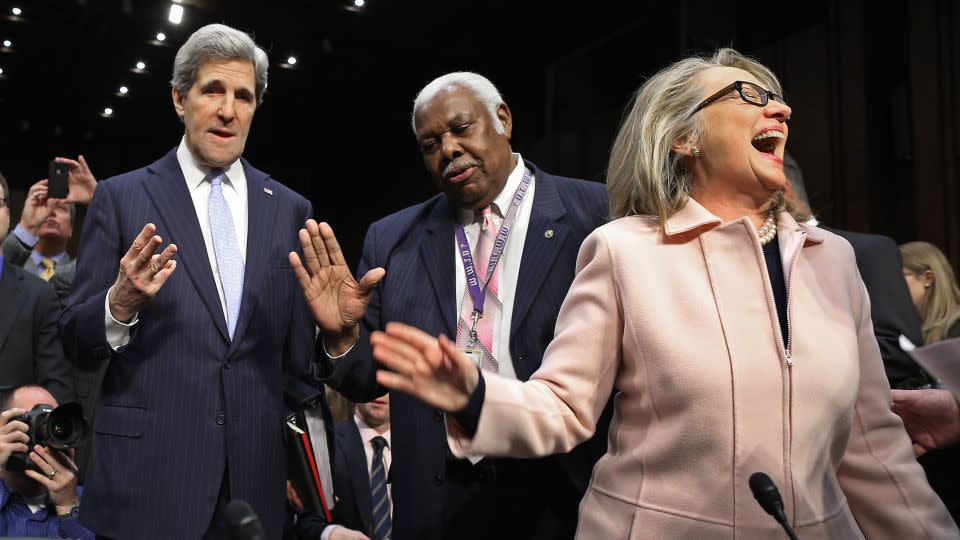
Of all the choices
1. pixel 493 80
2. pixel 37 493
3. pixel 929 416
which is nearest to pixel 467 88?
pixel 929 416

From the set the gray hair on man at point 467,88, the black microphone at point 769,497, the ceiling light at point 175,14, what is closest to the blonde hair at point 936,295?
the gray hair on man at point 467,88

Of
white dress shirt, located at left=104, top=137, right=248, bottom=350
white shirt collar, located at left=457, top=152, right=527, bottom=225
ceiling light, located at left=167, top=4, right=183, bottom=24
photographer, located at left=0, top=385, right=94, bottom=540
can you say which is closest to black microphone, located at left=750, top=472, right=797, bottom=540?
white shirt collar, located at left=457, top=152, right=527, bottom=225

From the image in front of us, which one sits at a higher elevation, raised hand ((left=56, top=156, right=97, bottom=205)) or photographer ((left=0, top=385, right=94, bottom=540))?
raised hand ((left=56, top=156, right=97, bottom=205))

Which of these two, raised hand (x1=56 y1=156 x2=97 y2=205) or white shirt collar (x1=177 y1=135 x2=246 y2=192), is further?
raised hand (x1=56 y1=156 x2=97 y2=205)

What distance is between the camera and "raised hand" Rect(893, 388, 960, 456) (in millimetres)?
1903

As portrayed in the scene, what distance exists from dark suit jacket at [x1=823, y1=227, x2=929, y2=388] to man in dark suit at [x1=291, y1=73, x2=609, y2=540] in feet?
3.09

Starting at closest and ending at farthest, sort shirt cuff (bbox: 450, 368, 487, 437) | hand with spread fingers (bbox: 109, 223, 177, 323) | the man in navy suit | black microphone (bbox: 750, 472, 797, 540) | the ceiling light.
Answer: black microphone (bbox: 750, 472, 797, 540), shirt cuff (bbox: 450, 368, 487, 437), hand with spread fingers (bbox: 109, 223, 177, 323), the man in navy suit, the ceiling light

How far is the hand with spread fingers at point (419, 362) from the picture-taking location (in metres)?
1.44

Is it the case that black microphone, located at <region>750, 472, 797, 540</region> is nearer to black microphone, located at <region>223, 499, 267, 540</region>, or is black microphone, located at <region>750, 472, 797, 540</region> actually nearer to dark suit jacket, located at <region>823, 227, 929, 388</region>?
black microphone, located at <region>223, 499, 267, 540</region>

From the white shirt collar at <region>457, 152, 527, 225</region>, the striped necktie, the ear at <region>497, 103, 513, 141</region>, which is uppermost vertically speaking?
the ear at <region>497, 103, 513, 141</region>

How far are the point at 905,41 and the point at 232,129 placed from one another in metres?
4.36

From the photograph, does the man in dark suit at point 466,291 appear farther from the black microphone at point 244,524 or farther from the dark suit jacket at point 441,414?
the black microphone at point 244,524

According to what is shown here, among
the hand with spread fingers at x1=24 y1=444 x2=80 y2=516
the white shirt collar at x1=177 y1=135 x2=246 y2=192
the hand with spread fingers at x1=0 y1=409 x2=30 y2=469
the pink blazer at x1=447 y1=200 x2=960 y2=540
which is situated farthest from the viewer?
the hand with spread fingers at x1=24 y1=444 x2=80 y2=516

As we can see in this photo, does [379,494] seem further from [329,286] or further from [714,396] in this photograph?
[714,396]
